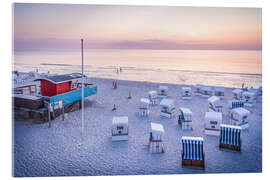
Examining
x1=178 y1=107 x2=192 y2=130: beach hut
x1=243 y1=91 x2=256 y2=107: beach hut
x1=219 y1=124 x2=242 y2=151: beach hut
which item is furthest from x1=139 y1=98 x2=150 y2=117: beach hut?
x1=243 y1=91 x2=256 y2=107: beach hut

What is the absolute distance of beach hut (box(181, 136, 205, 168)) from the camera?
7.66 m

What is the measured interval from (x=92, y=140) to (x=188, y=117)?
603cm

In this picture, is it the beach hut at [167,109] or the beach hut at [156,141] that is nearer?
the beach hut at [156,141]

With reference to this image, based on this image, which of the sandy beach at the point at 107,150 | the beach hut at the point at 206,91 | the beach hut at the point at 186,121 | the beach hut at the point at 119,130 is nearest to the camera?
the sandy beach at the point at 107,150

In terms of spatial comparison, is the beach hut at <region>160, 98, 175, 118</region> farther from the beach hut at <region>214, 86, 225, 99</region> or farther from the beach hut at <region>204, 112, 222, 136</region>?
the beach hut at <region>214, 86, 225, 99</region>

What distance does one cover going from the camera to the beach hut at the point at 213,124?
1048cm

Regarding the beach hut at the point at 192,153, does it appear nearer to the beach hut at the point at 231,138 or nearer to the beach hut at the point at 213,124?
the beach hut at the point at 231,138

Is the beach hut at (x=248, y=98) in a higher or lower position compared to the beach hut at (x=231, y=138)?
higher

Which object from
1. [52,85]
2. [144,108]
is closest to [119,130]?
[144,108]

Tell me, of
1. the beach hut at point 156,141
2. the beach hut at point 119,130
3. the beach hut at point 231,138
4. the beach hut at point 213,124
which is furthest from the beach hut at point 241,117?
the beach hut at point 119,130

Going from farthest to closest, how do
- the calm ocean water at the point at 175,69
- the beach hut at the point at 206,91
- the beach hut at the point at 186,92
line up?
the calm ocean water at the point at 175,69 → the beach hut at the point at 206,91 → the beach hut at the point at 186,92

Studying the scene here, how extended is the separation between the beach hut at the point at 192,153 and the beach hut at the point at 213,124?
10.1 feet

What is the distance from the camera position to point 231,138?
9039 mm
